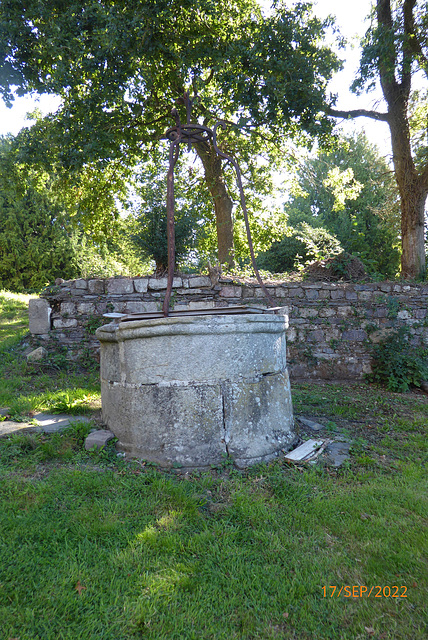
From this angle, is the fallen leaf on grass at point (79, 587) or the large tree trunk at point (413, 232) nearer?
the fallen leaf on grass at point (79, 587)

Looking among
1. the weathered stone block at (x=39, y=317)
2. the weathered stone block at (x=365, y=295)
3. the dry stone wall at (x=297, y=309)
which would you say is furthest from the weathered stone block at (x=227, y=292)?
the weathered stone block at (x=39, y=317)

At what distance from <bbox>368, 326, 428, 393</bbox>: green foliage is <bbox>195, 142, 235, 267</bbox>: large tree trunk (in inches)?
174

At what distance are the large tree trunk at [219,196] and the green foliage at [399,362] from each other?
4.43 meters

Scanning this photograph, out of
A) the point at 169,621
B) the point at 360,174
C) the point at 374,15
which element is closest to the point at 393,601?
the point at 169,621

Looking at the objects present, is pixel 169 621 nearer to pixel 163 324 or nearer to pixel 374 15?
pixel 163 324

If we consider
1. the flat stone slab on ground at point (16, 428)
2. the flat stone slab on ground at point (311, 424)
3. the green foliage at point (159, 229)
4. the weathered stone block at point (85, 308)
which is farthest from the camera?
the green foliage at point (159, 229)

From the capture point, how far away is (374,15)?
912 cm

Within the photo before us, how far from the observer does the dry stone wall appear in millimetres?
6453

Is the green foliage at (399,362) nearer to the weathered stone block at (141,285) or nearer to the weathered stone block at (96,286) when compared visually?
the weathered stone block at (141,285)

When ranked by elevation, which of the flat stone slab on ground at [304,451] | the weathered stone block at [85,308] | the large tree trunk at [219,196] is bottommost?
the flat stone slab on ground at [304,451]

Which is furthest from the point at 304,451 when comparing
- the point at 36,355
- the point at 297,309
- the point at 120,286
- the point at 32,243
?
the point at 32,243

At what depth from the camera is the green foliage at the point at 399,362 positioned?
6.19m

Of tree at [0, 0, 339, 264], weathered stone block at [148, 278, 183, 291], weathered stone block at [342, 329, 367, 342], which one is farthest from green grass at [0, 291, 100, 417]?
weathered stone block at [342, 329, 367, 342]

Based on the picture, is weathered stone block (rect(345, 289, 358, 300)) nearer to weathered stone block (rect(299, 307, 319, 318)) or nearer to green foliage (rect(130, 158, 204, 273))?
weathered stone block (rect(299, 307, 319, 318))
